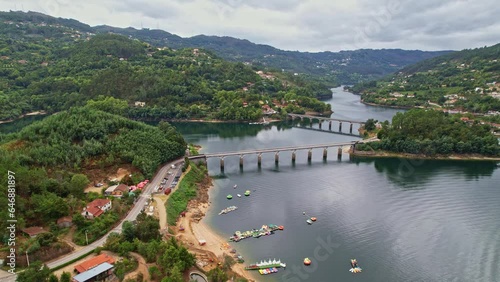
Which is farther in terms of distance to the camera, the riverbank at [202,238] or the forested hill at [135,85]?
the forested hill at [135,85]

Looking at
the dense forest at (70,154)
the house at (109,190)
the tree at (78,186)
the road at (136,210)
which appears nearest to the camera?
the road at (136,210)

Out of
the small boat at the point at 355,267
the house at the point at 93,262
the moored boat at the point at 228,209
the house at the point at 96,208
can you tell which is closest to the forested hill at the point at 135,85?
the moored boat at the point at 228,209

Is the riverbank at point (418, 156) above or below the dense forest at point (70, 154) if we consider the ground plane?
below

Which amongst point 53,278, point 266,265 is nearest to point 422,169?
point 266,265

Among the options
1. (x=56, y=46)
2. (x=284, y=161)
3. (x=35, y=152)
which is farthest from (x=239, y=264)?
(x=56, y=46)

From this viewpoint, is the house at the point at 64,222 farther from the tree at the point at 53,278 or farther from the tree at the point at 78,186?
the tree at the point at 53,278

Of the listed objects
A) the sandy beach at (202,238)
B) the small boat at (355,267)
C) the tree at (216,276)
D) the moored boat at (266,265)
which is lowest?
the small boat at (355,267)
